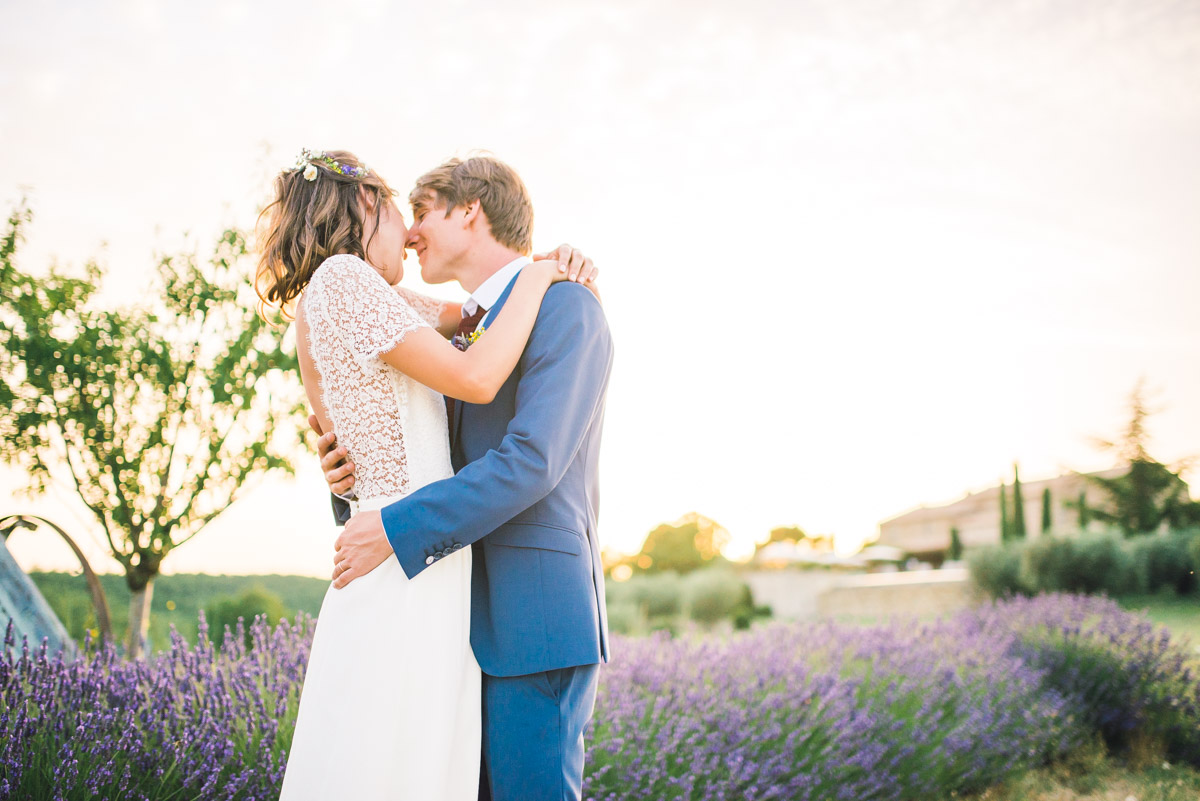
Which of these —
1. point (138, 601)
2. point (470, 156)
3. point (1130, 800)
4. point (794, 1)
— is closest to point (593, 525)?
point (470, 156)

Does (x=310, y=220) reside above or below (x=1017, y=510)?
above

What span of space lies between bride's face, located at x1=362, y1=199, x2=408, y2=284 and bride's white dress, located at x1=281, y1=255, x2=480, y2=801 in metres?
0.23

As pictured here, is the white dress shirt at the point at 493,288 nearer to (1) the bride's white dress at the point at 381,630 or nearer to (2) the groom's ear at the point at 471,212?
(2) the groom's ear at the point at 471,212

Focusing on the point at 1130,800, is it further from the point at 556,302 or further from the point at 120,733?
the point at 120,733

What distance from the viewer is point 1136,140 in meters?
7.38

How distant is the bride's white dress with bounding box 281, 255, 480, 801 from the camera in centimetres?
160

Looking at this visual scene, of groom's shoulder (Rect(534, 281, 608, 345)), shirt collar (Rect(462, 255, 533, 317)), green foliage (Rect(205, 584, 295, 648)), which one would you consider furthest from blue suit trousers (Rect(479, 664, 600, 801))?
green foliage (Rect(205, 584, 295, 648))

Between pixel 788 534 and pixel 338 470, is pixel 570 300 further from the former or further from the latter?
pixel 788 534

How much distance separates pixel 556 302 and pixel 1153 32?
7.38 m

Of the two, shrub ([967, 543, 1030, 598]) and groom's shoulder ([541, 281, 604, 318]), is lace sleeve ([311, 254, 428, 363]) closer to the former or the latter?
groom's shoulder ([541, 281, 604, 318])

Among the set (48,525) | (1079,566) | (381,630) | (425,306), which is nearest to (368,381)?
(381,630)

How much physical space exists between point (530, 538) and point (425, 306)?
924 mm

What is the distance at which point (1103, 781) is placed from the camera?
15.5ft

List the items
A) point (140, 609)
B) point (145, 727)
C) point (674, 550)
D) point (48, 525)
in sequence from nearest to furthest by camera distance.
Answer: point (145, 727) → point (48, 525) → point (140, 609) → point (674, 550)
